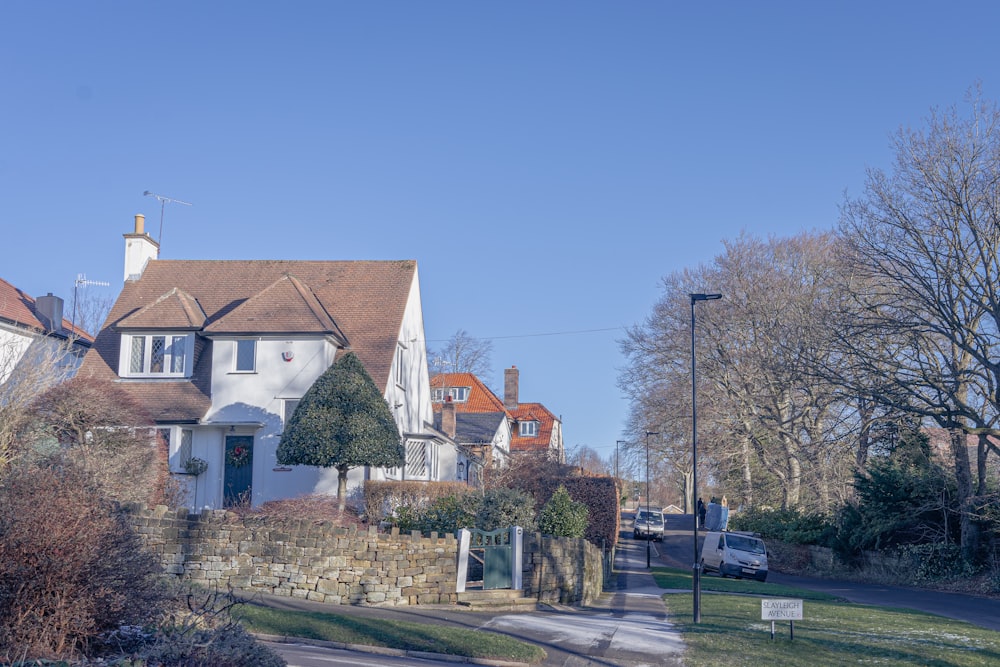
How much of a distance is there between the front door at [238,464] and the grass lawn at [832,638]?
13.4 metres

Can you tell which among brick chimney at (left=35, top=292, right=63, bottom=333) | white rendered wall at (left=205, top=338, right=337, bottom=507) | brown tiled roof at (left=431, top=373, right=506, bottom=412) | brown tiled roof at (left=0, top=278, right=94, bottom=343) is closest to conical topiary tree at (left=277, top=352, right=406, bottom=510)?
white rendered wall at (left=205, top=338, right=337, bottom=507)

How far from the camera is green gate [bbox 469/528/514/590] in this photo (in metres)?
19.0

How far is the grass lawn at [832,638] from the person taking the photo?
13.8 m

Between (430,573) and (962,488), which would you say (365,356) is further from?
(962,488)

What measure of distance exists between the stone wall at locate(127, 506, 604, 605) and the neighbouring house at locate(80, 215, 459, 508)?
8391 mm

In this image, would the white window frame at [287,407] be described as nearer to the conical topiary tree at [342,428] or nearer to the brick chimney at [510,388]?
the conical topiary tree at [342,428]

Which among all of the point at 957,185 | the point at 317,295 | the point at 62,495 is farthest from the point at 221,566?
the point at 957,185

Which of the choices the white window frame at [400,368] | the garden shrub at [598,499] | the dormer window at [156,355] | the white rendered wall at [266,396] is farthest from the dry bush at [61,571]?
the garden shrub at [598,499]

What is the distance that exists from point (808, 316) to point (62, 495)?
29.9 m

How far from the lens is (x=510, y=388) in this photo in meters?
72.1

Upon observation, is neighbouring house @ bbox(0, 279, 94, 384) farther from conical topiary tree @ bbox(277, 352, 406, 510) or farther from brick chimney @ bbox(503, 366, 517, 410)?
brick chimney @ bbox(503, 366, 517, 410)

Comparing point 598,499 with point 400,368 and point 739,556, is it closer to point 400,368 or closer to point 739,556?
point 739,556

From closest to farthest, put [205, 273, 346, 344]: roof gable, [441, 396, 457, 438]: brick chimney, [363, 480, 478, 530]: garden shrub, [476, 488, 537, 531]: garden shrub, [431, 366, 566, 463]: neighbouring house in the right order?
1. [476, 488, 537, 531]: garden shrub
2. [363, 480, 478, 530]: garden shrub
3. [205, 273, 346, 344]: roof gable
4. [441, 396, 457, 438]: brick chimney
5. [431, 366, 566, 463]: neighbouring house

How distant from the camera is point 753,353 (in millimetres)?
43219
